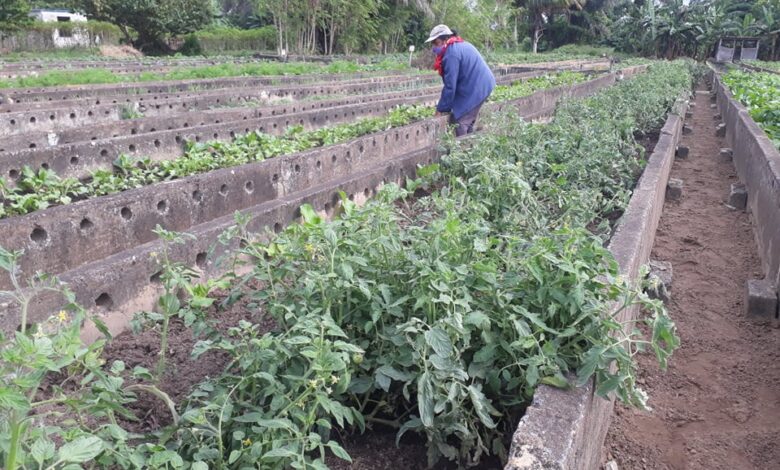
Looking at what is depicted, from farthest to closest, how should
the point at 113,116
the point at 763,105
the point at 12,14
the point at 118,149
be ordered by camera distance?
the point at 12,14, the point at 763,105, the point at 113,116, the point at 118,149

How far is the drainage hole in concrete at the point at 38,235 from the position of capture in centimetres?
401

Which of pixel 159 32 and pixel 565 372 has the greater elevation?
pixel 159 32

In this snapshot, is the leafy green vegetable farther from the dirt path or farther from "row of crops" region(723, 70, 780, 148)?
"row of crops" region(723, 70, 780, 148)

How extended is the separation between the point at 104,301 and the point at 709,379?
367 centimetres

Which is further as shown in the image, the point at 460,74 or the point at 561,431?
the point at 460,74

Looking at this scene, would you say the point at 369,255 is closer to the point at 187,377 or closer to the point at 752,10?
the point at 187,377

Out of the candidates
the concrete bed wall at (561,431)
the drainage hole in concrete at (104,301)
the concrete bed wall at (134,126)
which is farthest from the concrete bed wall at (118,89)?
the concrete bed wall at (561,431)

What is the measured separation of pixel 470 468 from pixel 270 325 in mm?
1383

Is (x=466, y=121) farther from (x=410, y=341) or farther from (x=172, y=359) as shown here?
(x=410, y=341)

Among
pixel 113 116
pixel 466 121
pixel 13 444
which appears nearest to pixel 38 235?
pixel 13 444

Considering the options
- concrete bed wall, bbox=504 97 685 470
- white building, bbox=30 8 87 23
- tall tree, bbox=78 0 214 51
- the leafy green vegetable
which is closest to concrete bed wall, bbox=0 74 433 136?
the leafy green vegetable

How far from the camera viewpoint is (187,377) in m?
2.97

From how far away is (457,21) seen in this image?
1624 inches

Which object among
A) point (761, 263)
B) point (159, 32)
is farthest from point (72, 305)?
point (159, 32)
